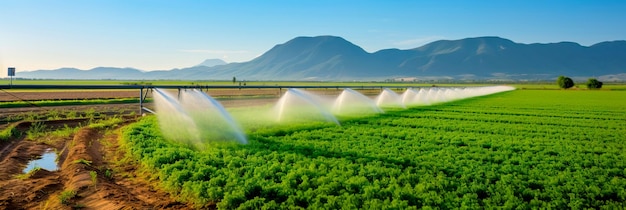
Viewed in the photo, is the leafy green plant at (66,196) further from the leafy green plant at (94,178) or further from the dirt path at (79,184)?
the leafy green plant at (94,178)

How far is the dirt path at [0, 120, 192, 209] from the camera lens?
6430 millimetres

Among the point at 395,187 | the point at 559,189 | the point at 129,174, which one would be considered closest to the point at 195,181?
the point at 129,174

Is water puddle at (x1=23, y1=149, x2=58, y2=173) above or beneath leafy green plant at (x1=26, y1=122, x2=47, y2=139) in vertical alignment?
beneath

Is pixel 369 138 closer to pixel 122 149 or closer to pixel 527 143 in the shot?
pixel 527 143

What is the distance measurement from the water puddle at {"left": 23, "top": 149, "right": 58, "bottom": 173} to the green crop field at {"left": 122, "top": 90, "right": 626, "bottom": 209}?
5.38 ft

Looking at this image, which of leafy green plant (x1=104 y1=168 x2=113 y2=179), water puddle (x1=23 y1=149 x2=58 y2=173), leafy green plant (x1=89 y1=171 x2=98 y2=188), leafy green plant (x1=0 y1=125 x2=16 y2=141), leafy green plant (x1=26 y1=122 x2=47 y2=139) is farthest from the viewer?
leafy green plant (x1=26 y1=122 x2=47 y2=139)

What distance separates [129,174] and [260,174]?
2871mm

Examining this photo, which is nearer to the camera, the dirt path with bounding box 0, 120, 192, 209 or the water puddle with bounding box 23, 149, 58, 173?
the dirt path with bounding box 0, 120, 192, 209

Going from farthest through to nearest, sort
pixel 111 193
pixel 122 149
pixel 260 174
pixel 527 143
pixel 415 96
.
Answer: pixel 415 96 → pixel 527 143 → pixel 122 149 → pixel 260 174 → pixel 111 193

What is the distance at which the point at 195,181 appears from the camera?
7250 mm

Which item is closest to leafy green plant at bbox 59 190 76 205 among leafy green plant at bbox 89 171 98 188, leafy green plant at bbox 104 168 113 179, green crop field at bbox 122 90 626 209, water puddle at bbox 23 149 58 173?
leafy green plant at bbox 89 171 98 188

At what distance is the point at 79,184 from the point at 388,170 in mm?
5551

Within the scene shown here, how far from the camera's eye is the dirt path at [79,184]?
21.1ft

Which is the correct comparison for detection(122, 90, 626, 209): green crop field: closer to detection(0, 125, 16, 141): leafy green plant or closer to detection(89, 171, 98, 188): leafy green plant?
detection(89, 171, 98, 188): leafy green plant
